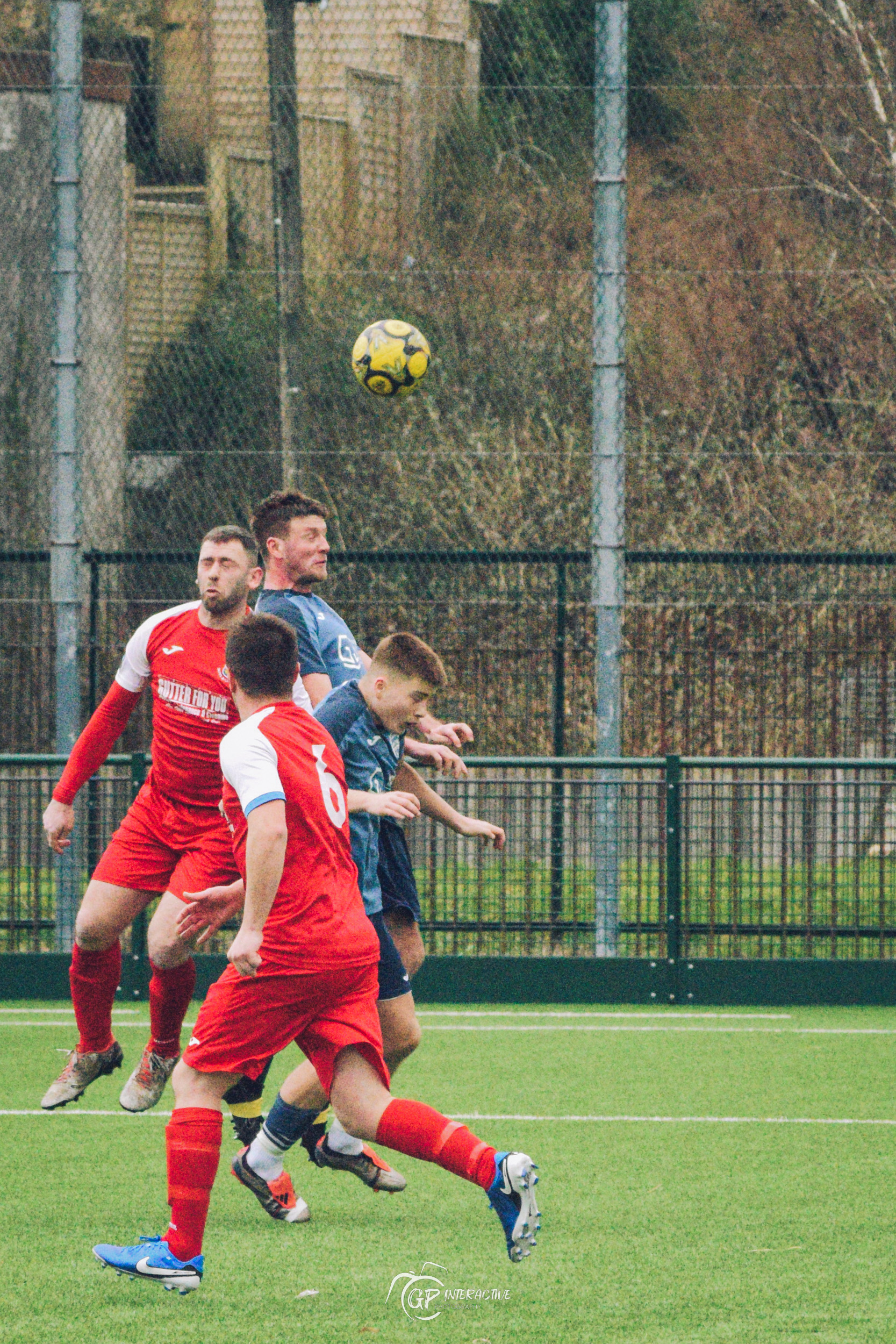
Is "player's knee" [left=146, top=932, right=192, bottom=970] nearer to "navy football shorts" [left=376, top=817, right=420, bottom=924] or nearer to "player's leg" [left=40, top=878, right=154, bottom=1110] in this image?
"player's leg" [left=40, top=878, right=154, bottom=1110]

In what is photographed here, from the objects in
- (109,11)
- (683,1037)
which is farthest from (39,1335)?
(109,11)

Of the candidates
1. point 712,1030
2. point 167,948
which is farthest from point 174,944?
point 712,1030

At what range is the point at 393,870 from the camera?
5395mm

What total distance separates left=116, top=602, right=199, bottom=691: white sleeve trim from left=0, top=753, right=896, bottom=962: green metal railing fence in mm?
2574

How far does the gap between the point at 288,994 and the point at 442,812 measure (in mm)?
1103

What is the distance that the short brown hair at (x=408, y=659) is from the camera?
186 inches

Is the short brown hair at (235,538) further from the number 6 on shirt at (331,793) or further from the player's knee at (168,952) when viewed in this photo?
the number 6 on shirt at (331,793)

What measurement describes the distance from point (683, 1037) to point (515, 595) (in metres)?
2.98

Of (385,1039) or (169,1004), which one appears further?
(169,1004)

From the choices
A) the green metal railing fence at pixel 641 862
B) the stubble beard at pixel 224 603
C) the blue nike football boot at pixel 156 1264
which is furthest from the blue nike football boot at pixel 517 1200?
the green metal railing fence at pixel 641 862

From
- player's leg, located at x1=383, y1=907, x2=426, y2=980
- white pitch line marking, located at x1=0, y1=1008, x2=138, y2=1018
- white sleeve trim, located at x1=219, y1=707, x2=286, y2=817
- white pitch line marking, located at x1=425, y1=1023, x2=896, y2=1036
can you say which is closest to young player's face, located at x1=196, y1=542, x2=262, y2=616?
player's leg, located at x1=383, y1=907, x2=426, y2=980

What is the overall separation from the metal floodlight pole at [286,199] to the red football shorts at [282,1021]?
6.26m

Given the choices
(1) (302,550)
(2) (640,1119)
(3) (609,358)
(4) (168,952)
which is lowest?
(2) (640,1119)

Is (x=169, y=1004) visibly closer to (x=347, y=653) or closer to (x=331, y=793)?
(x=347, y=653)
